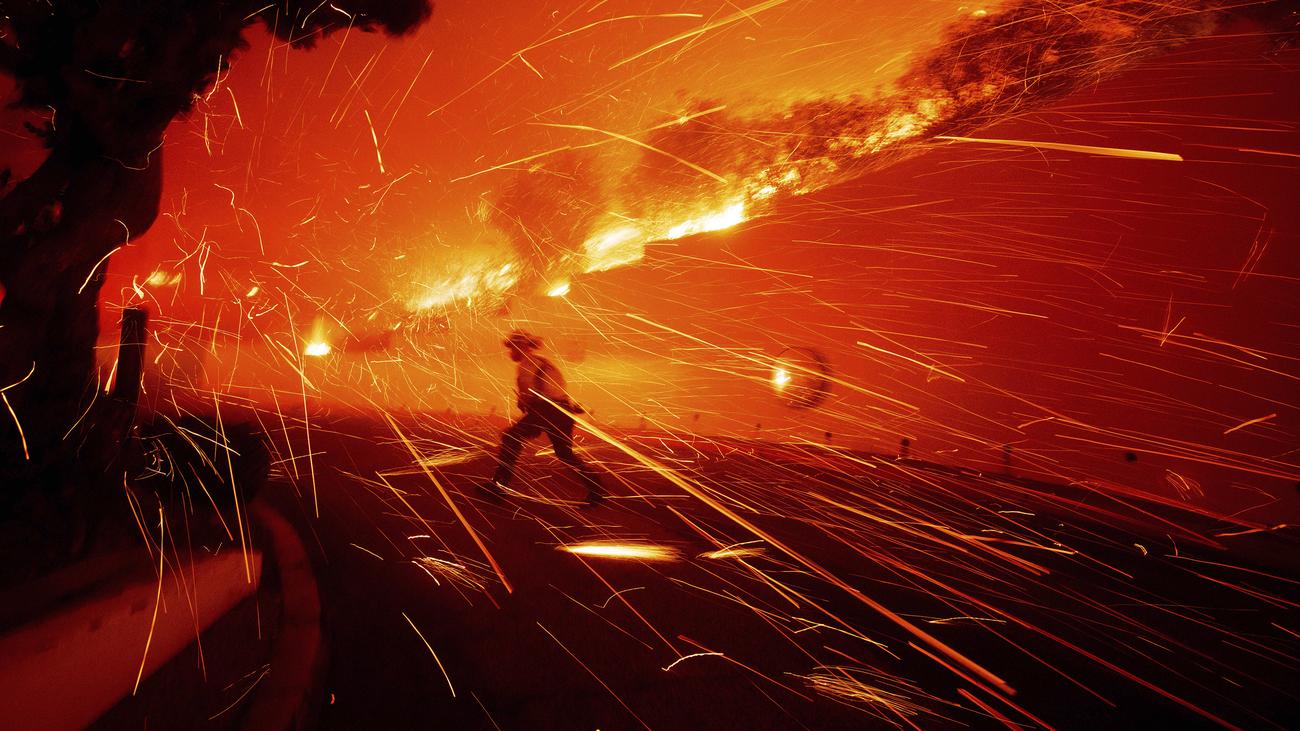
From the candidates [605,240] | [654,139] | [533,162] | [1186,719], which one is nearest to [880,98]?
[654,139]

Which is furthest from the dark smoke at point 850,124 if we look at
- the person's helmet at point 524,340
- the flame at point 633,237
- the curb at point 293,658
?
the curb at point 293,658

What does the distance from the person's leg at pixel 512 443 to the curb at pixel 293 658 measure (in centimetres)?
242

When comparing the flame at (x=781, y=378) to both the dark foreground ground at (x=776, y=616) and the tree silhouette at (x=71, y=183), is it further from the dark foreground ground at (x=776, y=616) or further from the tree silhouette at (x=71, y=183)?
the tree silhouette at (x=71, y=183)

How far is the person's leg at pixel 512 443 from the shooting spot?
5527mm

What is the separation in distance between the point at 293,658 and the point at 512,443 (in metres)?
3.60

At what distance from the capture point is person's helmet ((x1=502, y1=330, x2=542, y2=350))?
17.0 feet

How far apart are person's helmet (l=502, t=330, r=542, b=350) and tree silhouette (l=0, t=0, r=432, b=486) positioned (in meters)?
2.90

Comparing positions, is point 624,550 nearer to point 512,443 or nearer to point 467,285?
point 512,443

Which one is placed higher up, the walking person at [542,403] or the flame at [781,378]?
the walking person at [542,403]

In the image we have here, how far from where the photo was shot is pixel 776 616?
131 inches

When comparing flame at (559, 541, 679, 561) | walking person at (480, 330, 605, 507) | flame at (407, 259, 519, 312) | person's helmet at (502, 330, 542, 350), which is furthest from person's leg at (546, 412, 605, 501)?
flame at (407, 259, 519, 312)

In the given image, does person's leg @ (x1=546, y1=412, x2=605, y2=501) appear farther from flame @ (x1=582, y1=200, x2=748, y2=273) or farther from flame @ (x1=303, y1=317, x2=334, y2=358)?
flame @ (x1=303, y1=317, x2=334, y2=358)

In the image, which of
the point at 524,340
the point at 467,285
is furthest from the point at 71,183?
the point at 467,285

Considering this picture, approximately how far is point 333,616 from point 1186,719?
14.2 ft
